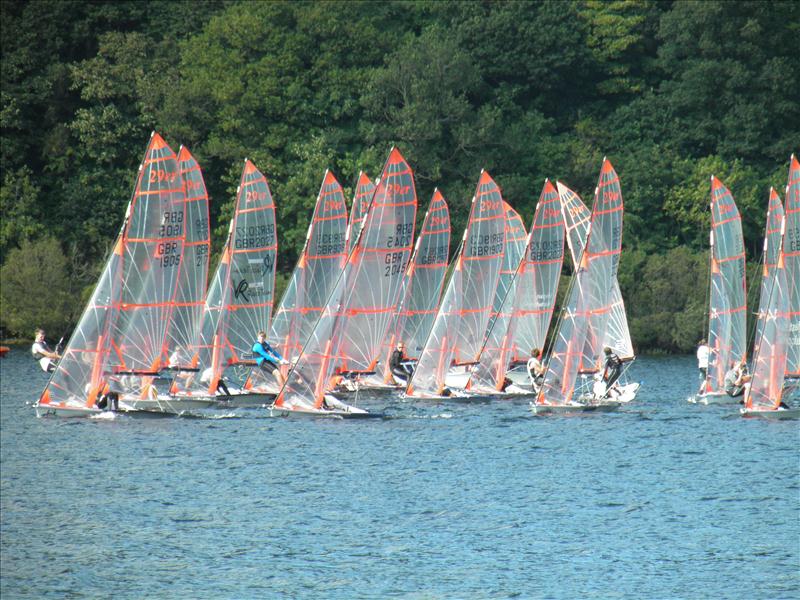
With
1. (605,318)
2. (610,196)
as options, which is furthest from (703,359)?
(610,196)

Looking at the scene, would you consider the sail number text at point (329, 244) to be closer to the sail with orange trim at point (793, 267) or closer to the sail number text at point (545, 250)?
the sail number text at point (545, 250)

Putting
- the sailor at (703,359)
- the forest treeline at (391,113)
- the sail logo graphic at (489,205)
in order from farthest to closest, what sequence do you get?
the forest treeline at (391,113) < the sail logo graphic at (489,205) < the sailor at (703,359)

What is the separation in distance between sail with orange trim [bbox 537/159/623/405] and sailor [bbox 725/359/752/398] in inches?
205

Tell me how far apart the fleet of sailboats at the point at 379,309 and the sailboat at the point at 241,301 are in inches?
2.4

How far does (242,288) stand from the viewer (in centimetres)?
5997

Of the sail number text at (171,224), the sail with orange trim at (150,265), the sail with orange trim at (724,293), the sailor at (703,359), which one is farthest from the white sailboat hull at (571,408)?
the sail number text at (171,224)

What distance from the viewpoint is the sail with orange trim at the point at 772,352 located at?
5209 cm

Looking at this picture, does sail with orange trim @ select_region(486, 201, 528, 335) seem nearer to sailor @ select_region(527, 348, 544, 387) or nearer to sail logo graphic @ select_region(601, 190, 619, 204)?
sailor @ select_region(527, 348, 544, 387)

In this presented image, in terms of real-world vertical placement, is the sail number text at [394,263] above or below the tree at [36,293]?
above

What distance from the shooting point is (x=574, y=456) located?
49000 mm

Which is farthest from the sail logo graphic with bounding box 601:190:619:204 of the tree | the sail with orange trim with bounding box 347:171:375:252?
the tree

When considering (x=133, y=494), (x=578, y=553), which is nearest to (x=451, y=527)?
(x=578, y=553)

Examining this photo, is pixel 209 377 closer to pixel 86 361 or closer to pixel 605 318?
pixel 86 361

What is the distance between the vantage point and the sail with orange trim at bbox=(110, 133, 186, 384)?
53.6m
